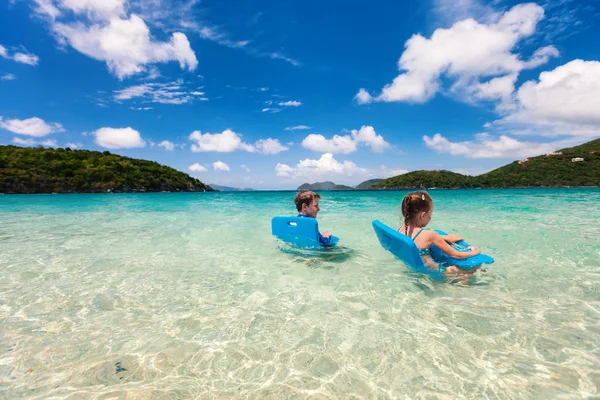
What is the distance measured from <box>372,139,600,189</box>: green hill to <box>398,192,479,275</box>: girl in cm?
11834

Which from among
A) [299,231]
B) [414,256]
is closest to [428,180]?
[299,231]

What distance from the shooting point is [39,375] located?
2.37 metres

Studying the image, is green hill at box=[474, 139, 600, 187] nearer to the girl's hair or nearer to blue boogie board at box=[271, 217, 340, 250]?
the girl's hair

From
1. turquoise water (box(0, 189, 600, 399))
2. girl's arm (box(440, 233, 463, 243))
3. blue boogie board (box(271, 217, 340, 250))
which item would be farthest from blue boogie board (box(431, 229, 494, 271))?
blue boogie board (box(271, 217, 340, 250))

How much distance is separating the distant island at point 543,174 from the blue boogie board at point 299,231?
82.5 metres

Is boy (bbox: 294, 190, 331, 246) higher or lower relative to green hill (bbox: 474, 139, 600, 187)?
lower

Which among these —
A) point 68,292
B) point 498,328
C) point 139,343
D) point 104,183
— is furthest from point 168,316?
point 104,183

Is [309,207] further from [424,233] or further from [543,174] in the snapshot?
[543,174]

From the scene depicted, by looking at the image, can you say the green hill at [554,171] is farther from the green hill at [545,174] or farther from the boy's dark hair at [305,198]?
the boy's dark hair at [305,198]

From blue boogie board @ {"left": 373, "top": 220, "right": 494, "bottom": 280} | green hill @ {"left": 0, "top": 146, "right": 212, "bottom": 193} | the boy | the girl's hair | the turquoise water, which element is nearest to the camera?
the turquoise water

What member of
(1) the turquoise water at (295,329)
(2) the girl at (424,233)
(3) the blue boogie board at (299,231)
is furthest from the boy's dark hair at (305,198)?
(2) the girl at (424,233)

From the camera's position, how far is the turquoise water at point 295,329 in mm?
2285

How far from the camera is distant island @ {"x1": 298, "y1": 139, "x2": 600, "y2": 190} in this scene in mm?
90438

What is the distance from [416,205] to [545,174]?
131m
